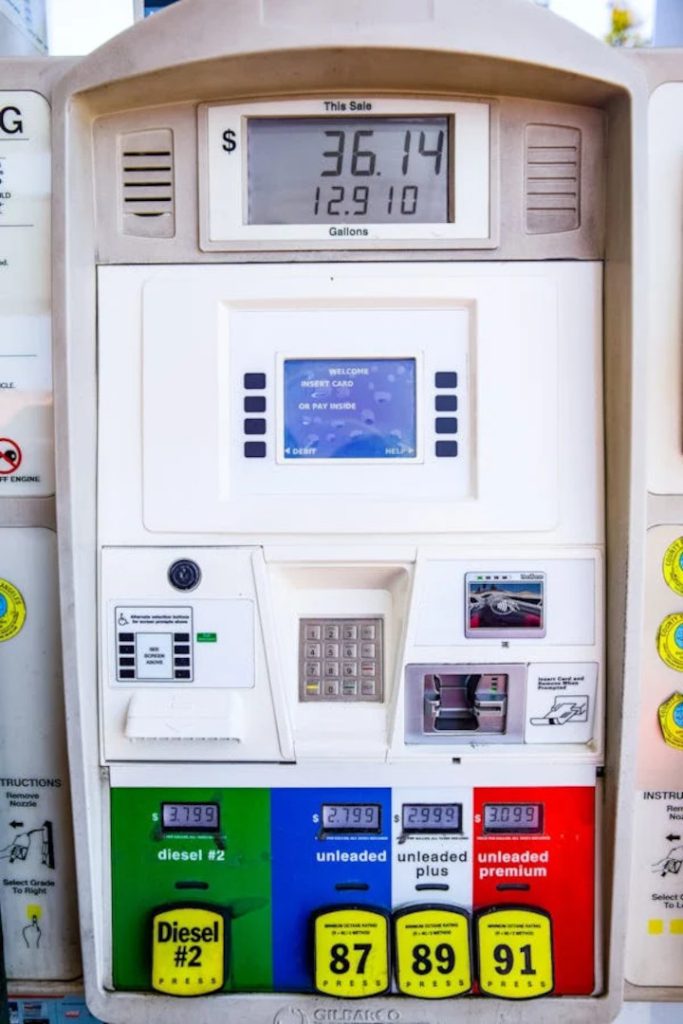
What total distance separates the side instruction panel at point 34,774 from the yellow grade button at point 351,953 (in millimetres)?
499

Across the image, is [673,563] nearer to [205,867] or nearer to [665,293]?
[665,293]

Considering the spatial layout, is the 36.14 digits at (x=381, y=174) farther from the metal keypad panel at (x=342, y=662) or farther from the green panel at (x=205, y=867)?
the green panel at (x=205, y=867)

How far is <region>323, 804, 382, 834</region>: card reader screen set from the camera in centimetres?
154

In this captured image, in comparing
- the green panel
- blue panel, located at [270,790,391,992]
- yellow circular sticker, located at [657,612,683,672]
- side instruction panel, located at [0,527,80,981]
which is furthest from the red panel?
side instruction panel, located at [0,527,80,981]

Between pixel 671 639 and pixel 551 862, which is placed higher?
pixel 671 639

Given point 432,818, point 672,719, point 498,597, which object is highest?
point 498,597

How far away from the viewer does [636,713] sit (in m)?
1.48

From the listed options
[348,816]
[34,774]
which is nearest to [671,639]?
[348,816]

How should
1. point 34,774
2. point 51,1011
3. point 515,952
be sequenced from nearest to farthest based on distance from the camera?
1. point 515,952
2. point 34,774
3. point 51,1011

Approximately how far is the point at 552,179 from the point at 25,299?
1.01 meters

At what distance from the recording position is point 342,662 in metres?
1.56

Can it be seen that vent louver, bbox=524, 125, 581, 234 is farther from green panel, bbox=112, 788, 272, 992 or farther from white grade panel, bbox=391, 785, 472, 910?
green panel, bbox=112, 788, 272, 992

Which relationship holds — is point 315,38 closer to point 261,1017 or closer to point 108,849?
point 108,849

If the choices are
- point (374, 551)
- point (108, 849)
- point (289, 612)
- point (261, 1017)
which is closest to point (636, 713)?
point (374, 551)
